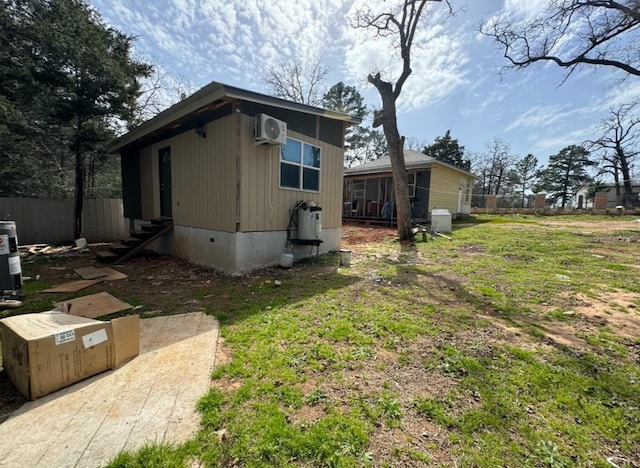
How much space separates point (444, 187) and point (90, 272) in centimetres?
1524

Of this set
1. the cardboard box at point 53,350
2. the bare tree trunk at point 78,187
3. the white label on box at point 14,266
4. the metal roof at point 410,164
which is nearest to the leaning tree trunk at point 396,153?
the metal roof at point 410,164

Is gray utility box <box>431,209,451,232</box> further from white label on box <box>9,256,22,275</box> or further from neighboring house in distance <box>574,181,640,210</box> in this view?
neighboring house in distance <box>574,181,640,210</box>

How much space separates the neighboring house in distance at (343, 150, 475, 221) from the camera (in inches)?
542

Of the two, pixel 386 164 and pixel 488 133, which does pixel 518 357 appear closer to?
pixel 386 164

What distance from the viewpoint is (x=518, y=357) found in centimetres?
246

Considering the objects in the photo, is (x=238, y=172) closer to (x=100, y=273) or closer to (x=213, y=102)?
(x=213, y=102)

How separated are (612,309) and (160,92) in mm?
19843

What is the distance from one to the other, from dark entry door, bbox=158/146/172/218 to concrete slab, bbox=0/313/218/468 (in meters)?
5.90

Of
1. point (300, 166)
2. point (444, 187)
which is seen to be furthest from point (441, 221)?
point (300, 166)

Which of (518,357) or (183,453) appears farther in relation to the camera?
(518,357)

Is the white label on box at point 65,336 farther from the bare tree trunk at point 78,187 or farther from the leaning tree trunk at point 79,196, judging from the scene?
the leaning tree trunk at point 79,196

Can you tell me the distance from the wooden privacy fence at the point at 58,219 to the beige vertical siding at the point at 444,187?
13917 millimetres

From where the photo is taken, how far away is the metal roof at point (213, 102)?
466 cm

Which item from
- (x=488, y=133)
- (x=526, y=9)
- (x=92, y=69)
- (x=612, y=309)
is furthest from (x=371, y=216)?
(x=488, y=133)
